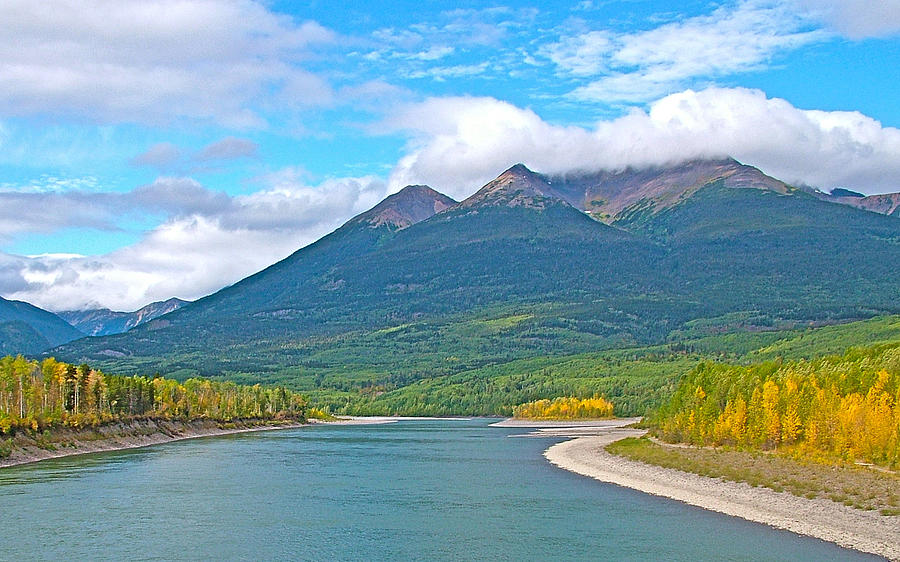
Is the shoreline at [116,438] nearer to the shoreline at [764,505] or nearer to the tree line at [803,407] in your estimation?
the shoreline at [764,505]

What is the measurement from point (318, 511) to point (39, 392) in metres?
89.9

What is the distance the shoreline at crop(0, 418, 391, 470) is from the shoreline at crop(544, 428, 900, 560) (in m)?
64.7

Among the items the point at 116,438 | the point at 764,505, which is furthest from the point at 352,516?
the point at 116,438

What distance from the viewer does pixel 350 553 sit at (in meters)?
54.9

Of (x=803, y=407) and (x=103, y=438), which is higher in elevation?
(x=803, y=407)

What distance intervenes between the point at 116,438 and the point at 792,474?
4102 inches

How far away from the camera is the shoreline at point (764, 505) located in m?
55.0

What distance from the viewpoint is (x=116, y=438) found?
142 m

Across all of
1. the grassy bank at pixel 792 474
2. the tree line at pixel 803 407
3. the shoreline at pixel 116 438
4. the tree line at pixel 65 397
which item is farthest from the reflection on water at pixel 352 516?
the tree line at pixel 65 397

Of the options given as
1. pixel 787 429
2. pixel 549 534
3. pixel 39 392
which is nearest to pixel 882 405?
pixel 787 429

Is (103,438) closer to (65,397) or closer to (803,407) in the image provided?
(65,397)

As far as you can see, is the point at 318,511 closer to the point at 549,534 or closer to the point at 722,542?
the point at 549,534

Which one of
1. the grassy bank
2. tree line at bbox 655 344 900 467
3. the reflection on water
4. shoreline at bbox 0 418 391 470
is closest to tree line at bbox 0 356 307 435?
shoreline at bbox 0 418 391 470

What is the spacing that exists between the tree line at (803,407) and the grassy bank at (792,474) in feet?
12.5
